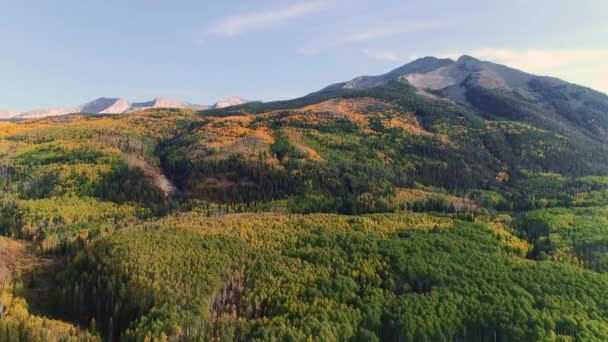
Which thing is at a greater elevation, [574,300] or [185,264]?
[185,264]

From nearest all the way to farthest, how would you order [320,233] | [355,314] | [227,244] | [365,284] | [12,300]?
[355,314] → [12,300] → [365,284] → [227,244] → [320,233]

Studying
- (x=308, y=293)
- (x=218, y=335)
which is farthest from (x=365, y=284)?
(x=218, y=335)

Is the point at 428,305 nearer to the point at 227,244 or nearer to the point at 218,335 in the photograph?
the point at 218,335

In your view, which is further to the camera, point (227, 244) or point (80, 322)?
point (227, 244)

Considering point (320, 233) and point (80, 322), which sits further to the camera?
point (320, 233)

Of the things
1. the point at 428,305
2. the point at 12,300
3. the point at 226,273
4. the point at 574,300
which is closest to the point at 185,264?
the point at 226,273

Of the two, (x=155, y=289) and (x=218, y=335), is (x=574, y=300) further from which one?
(x=155, y=289)

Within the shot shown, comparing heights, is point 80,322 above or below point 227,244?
below

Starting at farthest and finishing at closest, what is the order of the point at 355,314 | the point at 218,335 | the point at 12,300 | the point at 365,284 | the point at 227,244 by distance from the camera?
1. the point at 227,244
2. the point at 365,284
3. the point at 12,300
4. the point at 355,314
5. the point at 218,335

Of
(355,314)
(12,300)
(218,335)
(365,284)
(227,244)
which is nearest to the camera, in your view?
(218,335)
